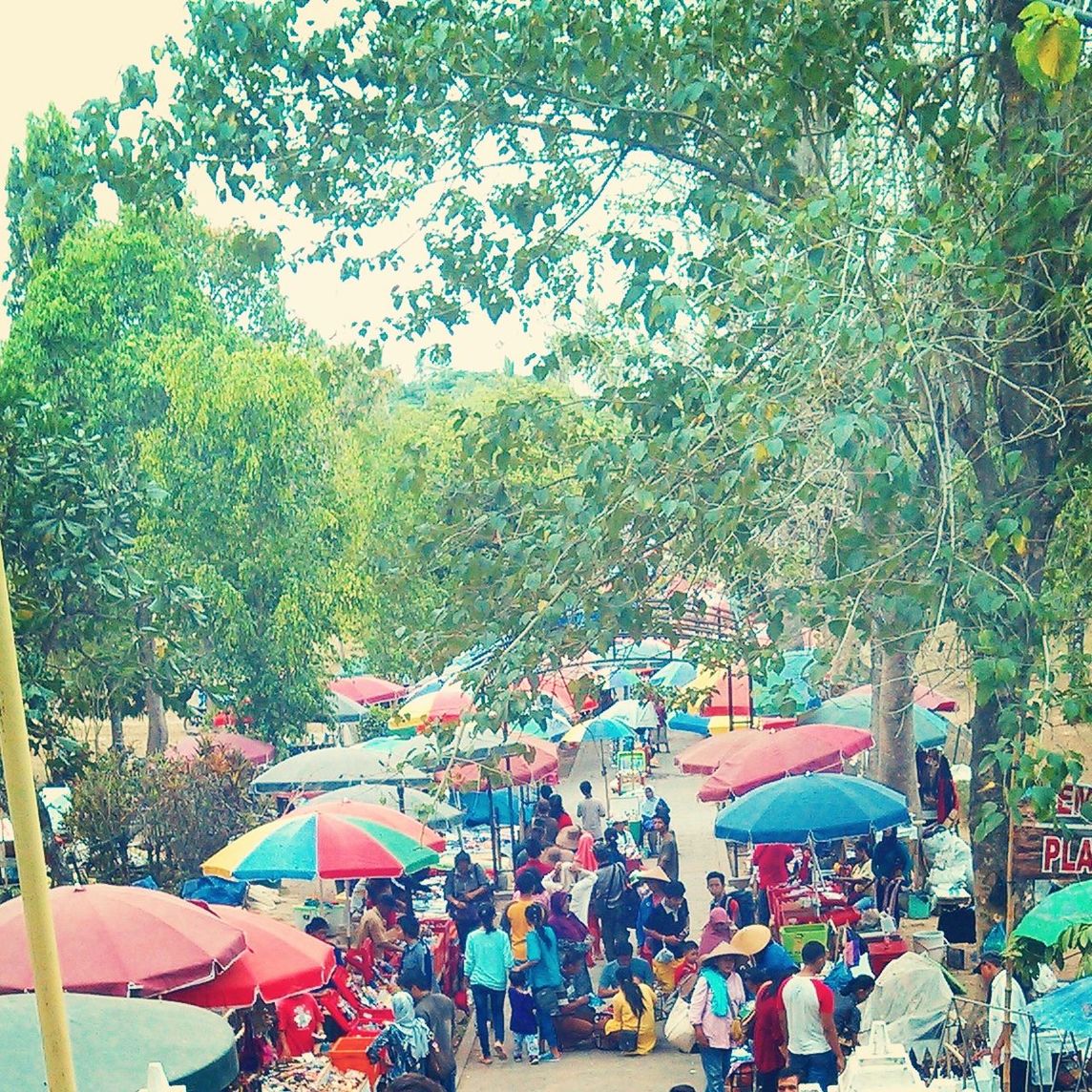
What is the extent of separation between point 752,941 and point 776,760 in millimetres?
3910

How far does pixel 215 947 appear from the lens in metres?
8.30

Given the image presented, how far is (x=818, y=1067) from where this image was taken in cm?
924

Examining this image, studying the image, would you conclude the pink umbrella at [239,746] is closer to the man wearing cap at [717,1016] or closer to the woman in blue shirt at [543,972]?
the woman in blue shirt at [543,972]

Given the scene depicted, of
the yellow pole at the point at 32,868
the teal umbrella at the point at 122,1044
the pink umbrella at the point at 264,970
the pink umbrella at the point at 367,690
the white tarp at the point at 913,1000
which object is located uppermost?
the yellow pole at the point at 32,868

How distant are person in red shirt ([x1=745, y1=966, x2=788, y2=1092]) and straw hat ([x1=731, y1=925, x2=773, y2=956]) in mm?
766

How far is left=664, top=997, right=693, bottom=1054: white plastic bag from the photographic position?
10883 mm

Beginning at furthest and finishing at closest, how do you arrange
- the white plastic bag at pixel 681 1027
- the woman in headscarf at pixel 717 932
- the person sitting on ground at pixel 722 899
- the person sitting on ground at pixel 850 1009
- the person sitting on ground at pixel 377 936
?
the person sitting on ground at pixel 722 899
the person sitting on ground at pixel 377 936
the woman in headscarf at pixel 717 932
the white plastic bag at pixel 681 1027
the person sitting on ground at pixel 850 1009

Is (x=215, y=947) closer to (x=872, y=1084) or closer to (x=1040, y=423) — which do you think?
(x=872, y=1084)

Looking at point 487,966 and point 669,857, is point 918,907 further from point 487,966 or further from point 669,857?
point 487,966

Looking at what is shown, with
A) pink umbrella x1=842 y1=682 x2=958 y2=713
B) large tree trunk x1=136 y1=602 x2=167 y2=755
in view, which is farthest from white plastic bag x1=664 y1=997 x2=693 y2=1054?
pink umbrella x1=842 y1=682 x2=958 y2=713

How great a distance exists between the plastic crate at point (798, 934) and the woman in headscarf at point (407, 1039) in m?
3.98

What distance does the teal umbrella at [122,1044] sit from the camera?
517 centimetres

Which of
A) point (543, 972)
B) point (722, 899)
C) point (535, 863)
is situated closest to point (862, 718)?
point (535, 863)

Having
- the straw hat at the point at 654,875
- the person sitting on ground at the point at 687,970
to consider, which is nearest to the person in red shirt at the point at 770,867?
the straw hat at the point at 654,875
